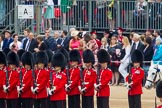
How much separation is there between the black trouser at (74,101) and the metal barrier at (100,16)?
7240 millimetres

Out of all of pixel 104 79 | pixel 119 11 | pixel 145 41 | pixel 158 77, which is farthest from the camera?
pixel 119 11

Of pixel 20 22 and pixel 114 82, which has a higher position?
pixel 20 22

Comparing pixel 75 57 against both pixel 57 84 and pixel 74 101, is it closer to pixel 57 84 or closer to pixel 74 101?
pixel 74 101

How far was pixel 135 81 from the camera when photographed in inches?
726

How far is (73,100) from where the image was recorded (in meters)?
19.2

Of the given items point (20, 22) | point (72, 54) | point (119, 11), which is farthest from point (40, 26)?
point (72, 54)

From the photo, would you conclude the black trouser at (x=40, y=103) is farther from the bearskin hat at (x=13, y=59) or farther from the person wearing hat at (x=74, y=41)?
the person wearing hat at (x=74, y=41)

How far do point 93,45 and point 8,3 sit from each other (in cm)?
538

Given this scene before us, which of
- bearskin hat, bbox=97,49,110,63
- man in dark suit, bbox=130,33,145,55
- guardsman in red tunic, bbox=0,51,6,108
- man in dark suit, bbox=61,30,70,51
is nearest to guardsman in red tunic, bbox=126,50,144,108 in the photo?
bearskin hat, bbox=97,49,110,63

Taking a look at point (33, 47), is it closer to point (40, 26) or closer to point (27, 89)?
point (40, 26)

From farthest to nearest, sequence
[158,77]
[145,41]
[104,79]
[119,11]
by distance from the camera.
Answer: [119,11] < [145,41] < [104,79] < [158,77]

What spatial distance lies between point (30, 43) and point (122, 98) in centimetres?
348

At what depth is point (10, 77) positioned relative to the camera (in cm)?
1845

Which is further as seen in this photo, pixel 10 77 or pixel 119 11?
pixel 119 11
